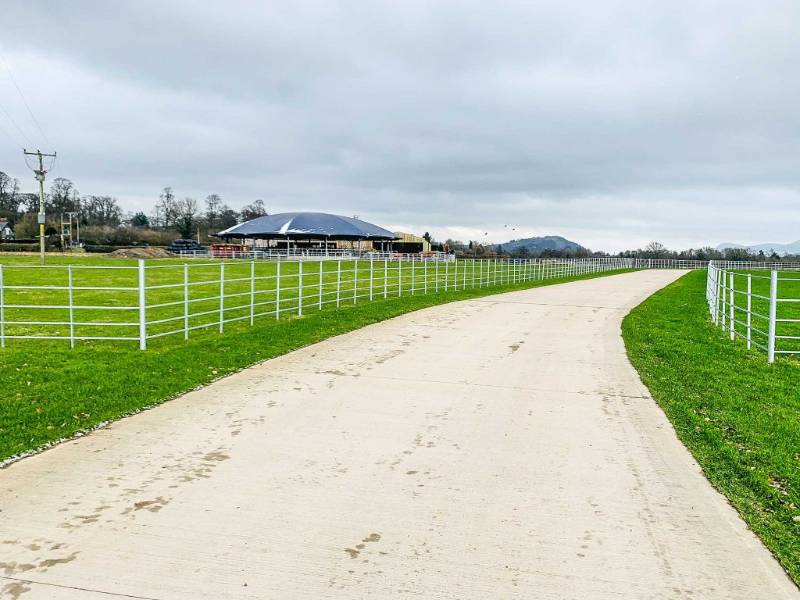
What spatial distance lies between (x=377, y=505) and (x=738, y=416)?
4.14 m

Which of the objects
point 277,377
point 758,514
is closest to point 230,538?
point 758,514

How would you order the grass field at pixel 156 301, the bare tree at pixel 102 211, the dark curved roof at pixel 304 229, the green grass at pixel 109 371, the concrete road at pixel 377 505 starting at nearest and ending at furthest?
1. the concrete road at pixel 377 505
2. the green grass at pixel 109 371
3. the grass field at pixel 156 301
4. the dark curved roof at pixel 304 229
5. the bare tree at pixel 102 211

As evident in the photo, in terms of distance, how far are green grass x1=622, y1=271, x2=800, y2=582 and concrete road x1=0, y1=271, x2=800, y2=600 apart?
180mm

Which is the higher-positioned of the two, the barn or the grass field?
the barn

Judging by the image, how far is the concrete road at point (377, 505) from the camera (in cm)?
306

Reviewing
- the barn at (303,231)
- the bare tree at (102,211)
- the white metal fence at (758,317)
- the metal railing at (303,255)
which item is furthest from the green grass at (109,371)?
the bare tree at (102,211)

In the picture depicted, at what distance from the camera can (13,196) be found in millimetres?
114812

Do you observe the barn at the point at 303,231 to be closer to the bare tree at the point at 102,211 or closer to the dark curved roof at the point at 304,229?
the dark curved roof at the point at 304,229

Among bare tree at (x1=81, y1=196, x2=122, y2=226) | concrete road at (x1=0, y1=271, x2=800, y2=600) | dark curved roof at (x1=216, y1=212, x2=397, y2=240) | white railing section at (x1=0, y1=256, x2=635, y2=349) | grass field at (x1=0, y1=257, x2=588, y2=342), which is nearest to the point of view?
concrete road at (x1=0, y1=271, x2=800, y2=600)

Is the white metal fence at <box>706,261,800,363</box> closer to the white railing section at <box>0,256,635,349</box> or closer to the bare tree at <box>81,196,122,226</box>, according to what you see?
the white railing section at <box>0,256,635,349</box>

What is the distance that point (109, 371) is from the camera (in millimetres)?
7664

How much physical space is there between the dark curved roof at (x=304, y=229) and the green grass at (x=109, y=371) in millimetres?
59527

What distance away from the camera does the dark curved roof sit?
235 feet

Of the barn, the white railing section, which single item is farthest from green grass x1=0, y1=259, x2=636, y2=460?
the barn
